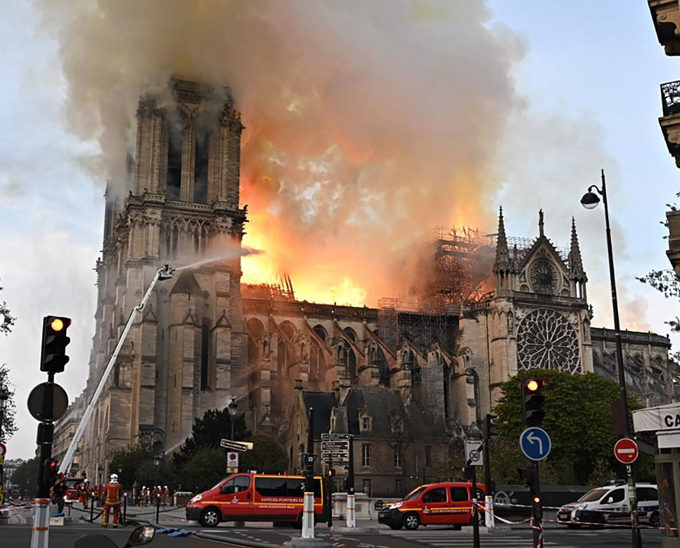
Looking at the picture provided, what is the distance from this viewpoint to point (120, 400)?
66.1m

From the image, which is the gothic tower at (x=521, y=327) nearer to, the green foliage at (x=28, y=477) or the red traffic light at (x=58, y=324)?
the red traffic light at (x=58, y=324)

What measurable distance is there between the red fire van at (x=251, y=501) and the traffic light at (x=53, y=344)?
18.2 metres

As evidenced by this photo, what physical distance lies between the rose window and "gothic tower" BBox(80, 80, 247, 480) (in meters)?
23.5

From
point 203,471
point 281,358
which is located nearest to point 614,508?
point 203,471

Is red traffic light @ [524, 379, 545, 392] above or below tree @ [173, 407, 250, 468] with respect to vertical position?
below

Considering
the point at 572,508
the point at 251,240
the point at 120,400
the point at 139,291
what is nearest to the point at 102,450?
the point at 120,400

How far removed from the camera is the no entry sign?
53.5 ft

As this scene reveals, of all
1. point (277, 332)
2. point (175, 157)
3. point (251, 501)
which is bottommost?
point (251, 501)

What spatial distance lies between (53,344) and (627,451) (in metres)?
10.7

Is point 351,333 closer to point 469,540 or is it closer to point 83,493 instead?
point 83,493

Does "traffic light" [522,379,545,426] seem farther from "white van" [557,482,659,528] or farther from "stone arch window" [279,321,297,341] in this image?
"stone arch window" [279,321,297,341]

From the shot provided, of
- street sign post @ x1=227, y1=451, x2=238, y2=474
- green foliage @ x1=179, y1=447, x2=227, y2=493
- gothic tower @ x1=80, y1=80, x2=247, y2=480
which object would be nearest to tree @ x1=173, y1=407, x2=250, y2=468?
green foliage @ x1=179, y1=447, x2=227, y2=493

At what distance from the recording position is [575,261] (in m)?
80.0

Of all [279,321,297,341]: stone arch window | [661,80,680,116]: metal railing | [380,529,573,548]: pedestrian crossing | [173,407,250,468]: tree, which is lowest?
[380,529,573,548]: pedestrian crossing
